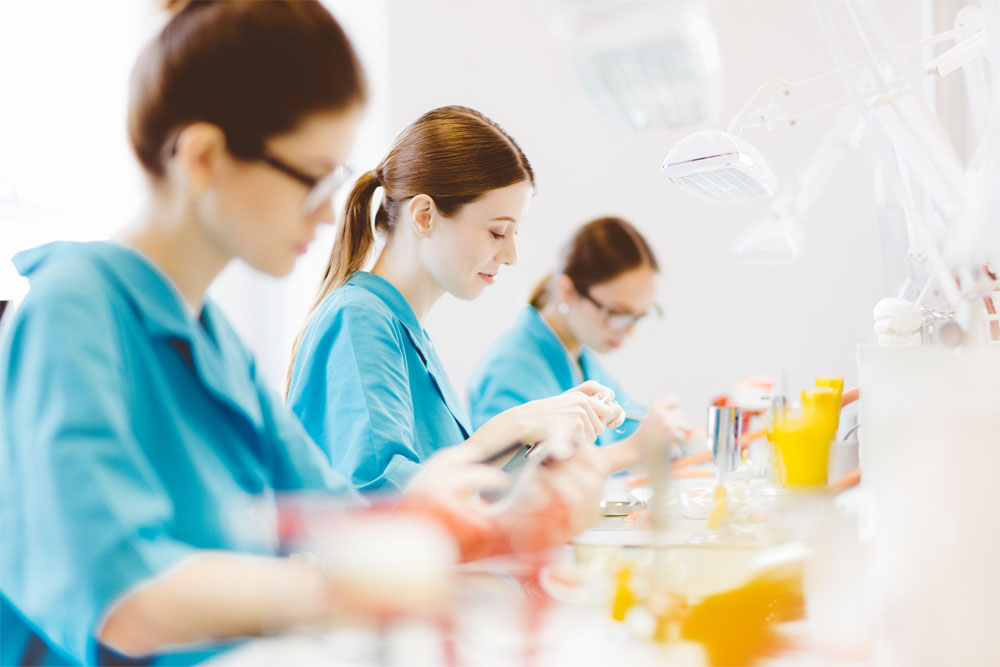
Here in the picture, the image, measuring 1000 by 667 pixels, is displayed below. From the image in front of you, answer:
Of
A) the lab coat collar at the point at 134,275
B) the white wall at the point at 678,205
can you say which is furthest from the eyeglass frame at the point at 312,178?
the white wall at the point at 678,205

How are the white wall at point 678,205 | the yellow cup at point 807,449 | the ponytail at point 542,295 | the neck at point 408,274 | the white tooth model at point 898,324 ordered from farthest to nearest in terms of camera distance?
the white wall at point 678,205 → the ponytail at point 542,295 → the neck at point 408,274 → the yellow cup at point 807,449 → the white tooth model at point 898,324

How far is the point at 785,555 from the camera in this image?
809mm

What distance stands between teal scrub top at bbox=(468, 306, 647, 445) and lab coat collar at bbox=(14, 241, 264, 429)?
4.07 feet

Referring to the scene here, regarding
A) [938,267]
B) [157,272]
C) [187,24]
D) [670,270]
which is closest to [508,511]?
[157,272]

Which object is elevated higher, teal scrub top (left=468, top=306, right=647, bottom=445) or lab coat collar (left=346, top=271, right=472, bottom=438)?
lab coat collar (left=346, top=271, right=472, bottom=438)

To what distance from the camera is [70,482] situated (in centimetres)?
61

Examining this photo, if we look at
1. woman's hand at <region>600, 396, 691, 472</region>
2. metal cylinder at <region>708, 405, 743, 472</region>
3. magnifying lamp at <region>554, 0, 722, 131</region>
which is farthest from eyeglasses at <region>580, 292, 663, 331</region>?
magnifying lamp at <region>554, 0, 722, 131</region>

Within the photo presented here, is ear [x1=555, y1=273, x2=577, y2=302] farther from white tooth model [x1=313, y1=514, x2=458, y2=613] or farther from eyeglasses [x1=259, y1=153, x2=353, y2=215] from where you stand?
white tooth model [x1=313, y1=514, x2=458, y2=613]

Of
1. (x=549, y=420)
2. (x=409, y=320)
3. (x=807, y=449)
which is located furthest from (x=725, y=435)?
(x=409, y=320)

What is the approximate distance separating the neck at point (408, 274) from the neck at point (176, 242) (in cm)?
68

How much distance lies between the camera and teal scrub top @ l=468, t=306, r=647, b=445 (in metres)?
2.09

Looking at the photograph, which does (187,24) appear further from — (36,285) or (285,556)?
(285,556)

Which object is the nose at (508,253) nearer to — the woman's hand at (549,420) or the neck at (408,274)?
the neck at (408,274)

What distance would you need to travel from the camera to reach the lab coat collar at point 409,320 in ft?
4.72
